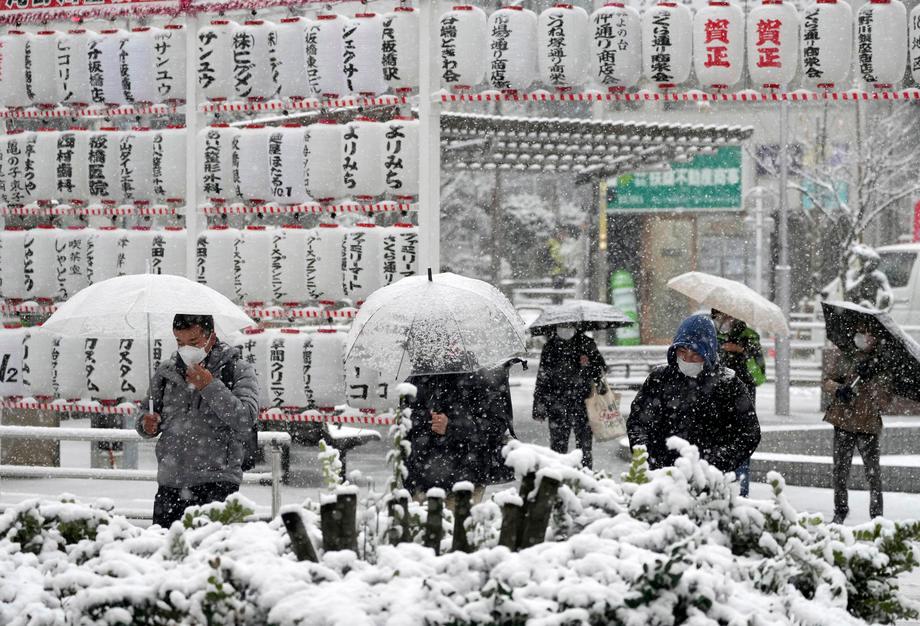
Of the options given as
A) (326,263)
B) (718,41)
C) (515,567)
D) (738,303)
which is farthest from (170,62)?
(515,567)

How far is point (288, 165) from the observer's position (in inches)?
475

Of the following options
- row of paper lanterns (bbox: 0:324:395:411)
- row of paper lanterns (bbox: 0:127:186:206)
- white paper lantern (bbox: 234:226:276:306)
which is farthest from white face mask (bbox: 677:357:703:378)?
row of paper lanterns (bbox: 0:127:186:206)

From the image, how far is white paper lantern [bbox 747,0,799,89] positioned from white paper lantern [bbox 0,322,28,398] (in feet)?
24.0

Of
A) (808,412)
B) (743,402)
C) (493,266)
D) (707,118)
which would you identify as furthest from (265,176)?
(707,118)

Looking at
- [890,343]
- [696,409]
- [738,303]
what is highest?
[738,303]

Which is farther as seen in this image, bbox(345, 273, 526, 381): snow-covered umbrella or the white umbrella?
the white umbrella

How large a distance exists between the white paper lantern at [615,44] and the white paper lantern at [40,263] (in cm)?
550

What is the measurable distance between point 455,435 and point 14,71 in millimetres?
7303

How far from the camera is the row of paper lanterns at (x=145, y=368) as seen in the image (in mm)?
11930

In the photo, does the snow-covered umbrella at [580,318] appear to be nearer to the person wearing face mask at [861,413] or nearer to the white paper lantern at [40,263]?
the person wearing face mask at [861,413]

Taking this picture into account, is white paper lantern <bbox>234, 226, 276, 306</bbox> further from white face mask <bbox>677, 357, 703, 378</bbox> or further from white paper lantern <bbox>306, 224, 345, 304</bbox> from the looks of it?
white face mask <bbox>677, 357, 703, 378</bbox>

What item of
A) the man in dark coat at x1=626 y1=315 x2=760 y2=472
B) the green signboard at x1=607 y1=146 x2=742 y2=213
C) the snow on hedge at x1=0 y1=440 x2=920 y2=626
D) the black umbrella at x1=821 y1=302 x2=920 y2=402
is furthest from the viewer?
the green signboard at x1=607 y1=146 x2=742 y2=213

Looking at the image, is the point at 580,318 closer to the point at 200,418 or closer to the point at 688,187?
the point at 200,418

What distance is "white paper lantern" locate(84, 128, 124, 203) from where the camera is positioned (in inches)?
507
